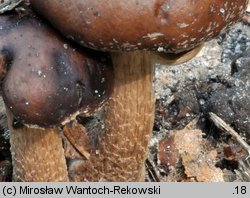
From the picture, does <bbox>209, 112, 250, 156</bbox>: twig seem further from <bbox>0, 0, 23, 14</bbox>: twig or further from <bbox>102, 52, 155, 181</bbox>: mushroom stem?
<bbox>0, 0, 23, 14</bbox>: twig

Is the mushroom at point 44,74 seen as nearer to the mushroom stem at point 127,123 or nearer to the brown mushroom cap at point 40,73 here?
the brown mushroom cap at point 40,73

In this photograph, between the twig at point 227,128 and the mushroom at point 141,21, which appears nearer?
the mushroom at point 141,21

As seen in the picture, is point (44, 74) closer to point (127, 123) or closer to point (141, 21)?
point (141, 21)

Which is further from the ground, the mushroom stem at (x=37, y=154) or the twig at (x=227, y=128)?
the twig at (x=227, y=128)

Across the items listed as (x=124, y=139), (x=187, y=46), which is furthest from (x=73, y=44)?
(x=124, y=139)

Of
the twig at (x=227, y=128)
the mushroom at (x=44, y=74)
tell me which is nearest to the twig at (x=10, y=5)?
the mushroom at (x=44, y=74)

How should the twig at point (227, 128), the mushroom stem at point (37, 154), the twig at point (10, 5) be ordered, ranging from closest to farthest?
the twig at point (10, 5), the mushroom stem at point (37, 154), the twig at point (227, 128)
